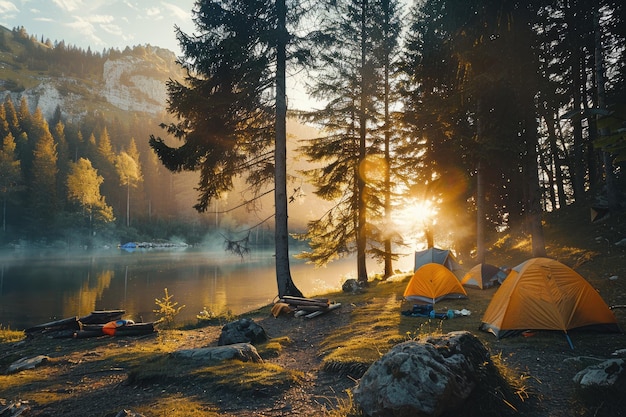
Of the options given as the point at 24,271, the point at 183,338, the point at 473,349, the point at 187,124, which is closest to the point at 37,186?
the point at 24,271

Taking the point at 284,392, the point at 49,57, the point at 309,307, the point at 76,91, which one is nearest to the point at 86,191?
the point at 309,307

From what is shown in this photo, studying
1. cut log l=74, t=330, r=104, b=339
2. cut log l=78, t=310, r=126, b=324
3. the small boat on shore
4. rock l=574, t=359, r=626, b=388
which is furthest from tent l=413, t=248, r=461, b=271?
cut log l=74, t=330, r=104, b=339

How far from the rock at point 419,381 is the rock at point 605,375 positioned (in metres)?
1.31

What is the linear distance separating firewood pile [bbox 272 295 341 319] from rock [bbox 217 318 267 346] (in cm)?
309

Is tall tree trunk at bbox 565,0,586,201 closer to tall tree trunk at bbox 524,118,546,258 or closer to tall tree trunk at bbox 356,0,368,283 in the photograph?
tall tree trunk at bbox 524,118,546,258

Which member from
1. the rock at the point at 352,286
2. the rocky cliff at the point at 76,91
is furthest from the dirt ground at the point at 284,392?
the rocky cliff at the point at 76,91

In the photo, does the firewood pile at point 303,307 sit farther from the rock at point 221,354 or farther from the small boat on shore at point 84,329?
the rock at point 221,354

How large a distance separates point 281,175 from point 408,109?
1137cm

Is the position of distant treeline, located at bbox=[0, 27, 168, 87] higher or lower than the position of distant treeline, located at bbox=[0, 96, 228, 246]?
higher

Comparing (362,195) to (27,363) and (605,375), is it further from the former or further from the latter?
(605,375)

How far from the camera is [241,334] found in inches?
383

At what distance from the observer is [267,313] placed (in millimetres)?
14477

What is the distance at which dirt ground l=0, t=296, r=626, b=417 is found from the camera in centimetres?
495

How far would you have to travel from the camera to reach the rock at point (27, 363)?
750 cm
